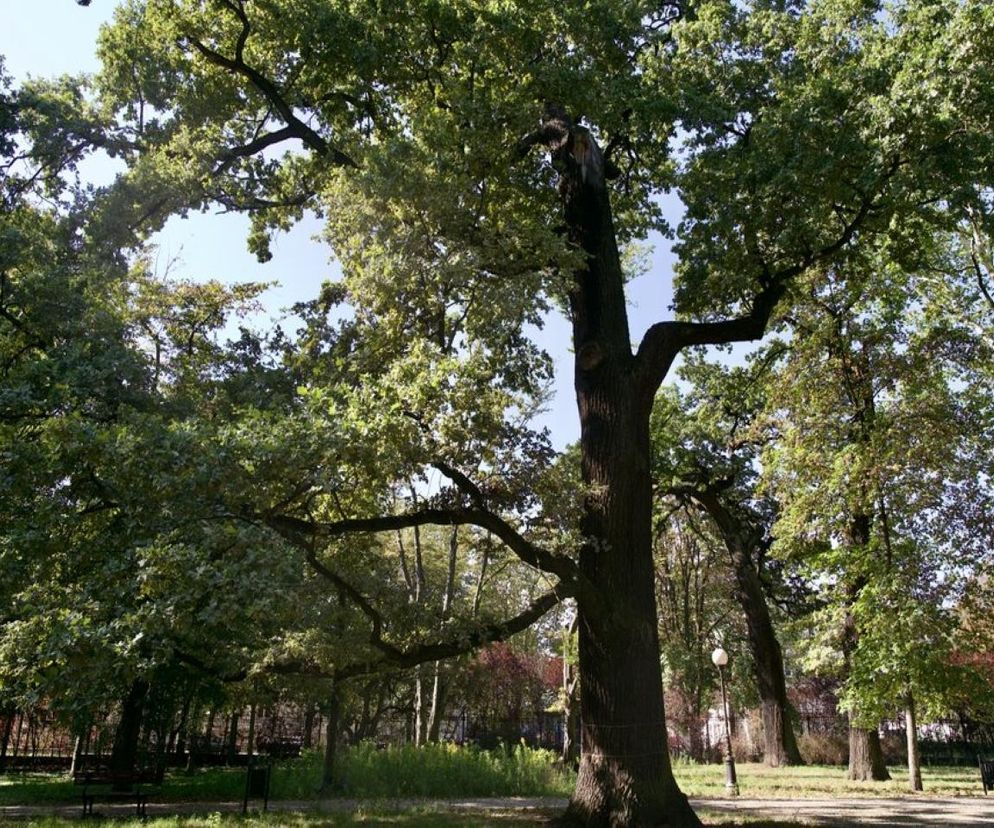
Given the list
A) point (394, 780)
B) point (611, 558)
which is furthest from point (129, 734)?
point (611, 558)

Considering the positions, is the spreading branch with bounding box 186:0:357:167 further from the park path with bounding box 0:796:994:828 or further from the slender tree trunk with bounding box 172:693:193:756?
the slender tree trunk with bounding box 172:693:193:756

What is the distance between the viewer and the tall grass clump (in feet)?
42.4

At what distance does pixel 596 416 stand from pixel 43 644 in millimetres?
6408

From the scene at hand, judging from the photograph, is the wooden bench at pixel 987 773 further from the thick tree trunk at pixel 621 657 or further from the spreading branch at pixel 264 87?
the spreading branch at pixel 264 87

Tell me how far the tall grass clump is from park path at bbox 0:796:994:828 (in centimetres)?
70

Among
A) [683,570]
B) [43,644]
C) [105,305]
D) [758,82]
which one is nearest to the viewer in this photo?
[43,644]

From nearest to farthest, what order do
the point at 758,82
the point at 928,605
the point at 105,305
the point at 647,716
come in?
the point at 647,716 < the point at 758,82 < the point at 105,305 < the point at 928,605

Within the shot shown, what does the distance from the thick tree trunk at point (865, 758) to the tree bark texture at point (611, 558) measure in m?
10.2

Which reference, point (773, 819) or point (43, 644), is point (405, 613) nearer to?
point (43, 644)

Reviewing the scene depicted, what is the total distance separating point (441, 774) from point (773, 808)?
5687 mm

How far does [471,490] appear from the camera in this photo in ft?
28.1

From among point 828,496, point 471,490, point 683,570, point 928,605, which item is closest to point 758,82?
point 471,490

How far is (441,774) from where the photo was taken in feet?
44.0

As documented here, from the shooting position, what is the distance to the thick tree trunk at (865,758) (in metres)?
16.1
